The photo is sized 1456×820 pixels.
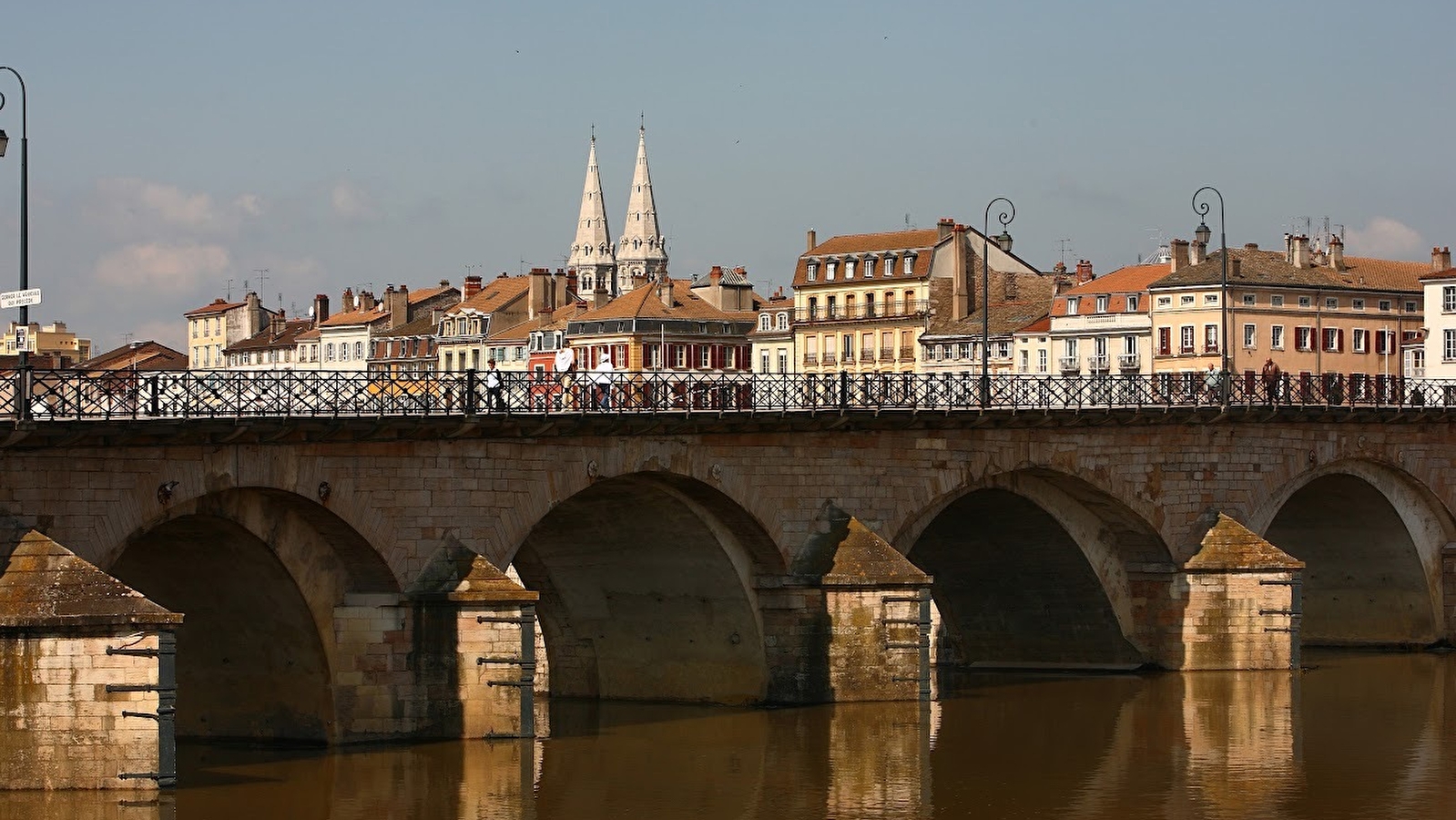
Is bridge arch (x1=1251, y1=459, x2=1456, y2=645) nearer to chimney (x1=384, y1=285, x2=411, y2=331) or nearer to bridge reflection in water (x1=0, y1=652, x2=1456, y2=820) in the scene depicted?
bridge reflection in water (x1=0, y1=652, x2=1456, y2=820)

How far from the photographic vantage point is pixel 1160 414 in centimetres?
5609

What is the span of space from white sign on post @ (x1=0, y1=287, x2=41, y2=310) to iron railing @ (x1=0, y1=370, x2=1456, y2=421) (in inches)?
38.8

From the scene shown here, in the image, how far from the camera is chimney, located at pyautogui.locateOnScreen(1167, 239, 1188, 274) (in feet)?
323

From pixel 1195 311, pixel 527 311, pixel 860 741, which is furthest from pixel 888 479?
pixel 527 311

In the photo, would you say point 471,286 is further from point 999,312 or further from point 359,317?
point 999,312

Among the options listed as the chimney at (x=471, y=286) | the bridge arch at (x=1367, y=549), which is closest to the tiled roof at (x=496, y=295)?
the chimney at (x=471, y=286)

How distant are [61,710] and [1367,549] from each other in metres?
38.5

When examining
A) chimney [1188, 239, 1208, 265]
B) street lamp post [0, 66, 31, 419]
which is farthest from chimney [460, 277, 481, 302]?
street lamp post [0, 66, 31, 419]

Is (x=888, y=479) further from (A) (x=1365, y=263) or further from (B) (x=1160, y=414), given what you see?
(A) (x=1365, y=263)

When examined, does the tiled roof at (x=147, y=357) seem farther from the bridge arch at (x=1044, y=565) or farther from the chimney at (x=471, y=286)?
the bridge arch at (x=1044, y=565)

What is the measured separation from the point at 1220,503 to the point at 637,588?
47.6 ft

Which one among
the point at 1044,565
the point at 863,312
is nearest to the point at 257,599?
the point at 1044,565

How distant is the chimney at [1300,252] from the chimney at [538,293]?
4404 cm

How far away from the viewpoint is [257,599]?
4291 centimetres
